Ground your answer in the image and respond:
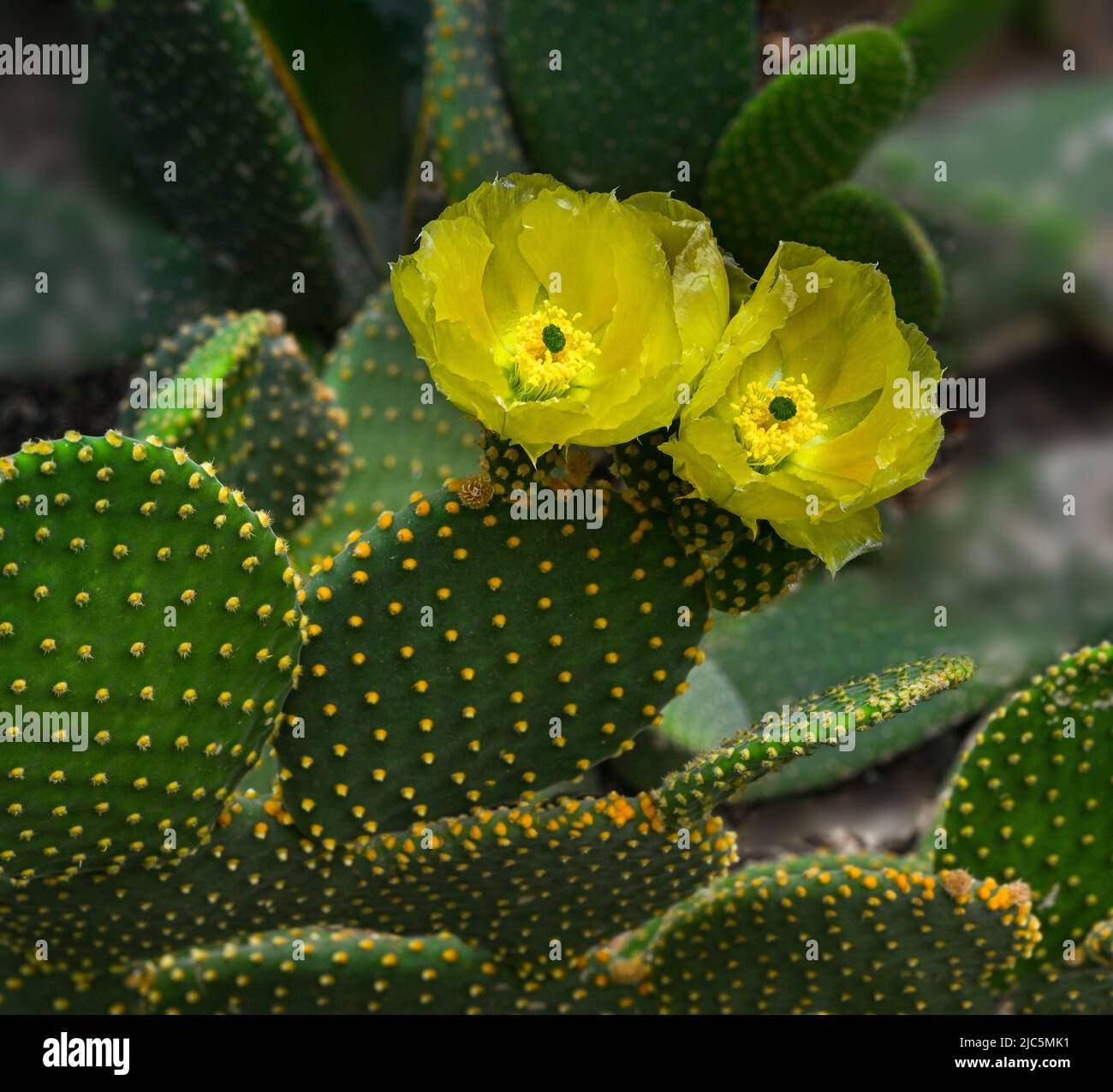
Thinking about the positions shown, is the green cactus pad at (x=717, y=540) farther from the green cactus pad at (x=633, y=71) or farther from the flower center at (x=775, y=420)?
the green cactus pad at (x=633, y=71)

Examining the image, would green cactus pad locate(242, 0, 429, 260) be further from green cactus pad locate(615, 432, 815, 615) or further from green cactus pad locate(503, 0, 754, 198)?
green cactus pad locate(615, 432, 815, 615)

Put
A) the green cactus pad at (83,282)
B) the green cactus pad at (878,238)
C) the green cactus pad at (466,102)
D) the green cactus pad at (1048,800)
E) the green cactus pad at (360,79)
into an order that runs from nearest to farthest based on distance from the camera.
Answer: the green cactus pad at (878,238) → the green cactus pad at (1048,800) → the green cactus pad at (466,102) → the green cactus pad at (360,79) → the green cactus pad at (83,282)

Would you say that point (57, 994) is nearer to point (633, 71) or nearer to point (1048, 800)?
point (1048, 800)

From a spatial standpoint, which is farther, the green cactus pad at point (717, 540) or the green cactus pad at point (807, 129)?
the green cactus pad at point (807, 129)

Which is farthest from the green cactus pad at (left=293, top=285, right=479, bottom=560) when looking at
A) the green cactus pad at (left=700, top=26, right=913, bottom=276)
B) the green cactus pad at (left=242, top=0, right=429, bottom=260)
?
the green cactus pad at (left=700, top=26, right=913, bottom=276)

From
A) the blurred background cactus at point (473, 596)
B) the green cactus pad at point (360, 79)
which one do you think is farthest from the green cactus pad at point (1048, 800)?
the green cactus pad at point (360, 79)

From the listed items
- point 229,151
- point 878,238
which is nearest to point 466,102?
point 229,151
